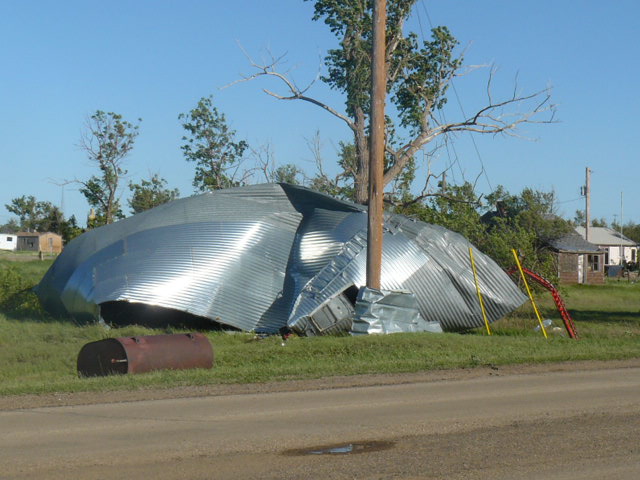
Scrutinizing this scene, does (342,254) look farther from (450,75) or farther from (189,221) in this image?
(450,75)

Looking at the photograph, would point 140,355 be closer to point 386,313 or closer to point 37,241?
point 386,313

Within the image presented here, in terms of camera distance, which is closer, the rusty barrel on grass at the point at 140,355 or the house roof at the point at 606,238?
the rusty barrel on grass at the point at 140,355

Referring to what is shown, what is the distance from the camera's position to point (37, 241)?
380ft

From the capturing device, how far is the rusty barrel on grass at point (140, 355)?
13.6m

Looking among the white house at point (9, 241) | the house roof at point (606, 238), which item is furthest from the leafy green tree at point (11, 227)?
the house roof at point (606, 238)

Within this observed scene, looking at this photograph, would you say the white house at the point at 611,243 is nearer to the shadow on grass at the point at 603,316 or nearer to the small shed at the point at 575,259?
the small shed at the point at 575,259

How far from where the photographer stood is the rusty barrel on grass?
13.6 metres

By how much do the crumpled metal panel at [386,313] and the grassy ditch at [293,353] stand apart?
3.00ft

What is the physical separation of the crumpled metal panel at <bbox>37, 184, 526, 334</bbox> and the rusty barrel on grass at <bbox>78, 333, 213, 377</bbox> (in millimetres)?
5627

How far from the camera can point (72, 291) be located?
22.1 m

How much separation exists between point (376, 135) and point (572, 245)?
40.1 metres

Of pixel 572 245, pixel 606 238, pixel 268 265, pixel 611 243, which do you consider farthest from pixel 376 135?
pixel 606 238

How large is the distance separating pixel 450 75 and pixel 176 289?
15.5m

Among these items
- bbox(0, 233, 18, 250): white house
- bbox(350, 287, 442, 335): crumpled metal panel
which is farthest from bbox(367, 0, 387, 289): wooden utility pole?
bbox(0, 233, 18, 250): white house
